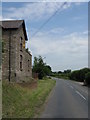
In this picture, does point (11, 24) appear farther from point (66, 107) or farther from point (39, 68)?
point (39, 68)

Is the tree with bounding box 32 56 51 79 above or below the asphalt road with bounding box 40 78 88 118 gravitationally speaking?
above

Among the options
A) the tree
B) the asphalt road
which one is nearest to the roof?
the asphalt road

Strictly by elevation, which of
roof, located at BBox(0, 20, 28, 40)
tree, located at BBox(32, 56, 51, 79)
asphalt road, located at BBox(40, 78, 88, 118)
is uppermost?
roof, located at BBox(0, 20, 28, 40)

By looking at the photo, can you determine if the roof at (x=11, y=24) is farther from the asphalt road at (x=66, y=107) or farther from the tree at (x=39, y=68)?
the tree at (x=39, y=68)

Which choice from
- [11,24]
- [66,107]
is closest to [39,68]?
[11,24]

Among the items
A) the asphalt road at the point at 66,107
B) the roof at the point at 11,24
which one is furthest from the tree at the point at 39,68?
the asphalt road at the point at 66,107

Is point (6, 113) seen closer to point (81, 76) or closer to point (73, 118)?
point (73, 118)

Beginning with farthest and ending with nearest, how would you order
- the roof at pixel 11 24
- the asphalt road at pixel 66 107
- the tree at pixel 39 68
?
the tree at pixel 39 68
the roof at pixel 11 24
the asphalt road at pixel 66 107

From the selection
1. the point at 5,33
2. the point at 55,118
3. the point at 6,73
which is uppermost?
the point at 5,33

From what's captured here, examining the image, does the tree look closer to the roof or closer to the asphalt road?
the roof

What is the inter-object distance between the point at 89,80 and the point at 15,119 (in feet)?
110

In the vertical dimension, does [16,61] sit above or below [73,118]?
above

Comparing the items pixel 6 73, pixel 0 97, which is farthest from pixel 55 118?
pixel 6 73

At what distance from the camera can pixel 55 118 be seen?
10.3 m
